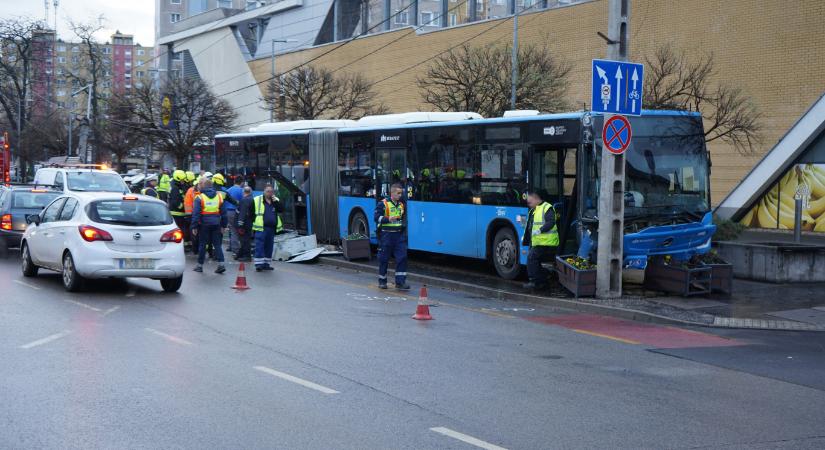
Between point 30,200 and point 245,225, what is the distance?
190 inches

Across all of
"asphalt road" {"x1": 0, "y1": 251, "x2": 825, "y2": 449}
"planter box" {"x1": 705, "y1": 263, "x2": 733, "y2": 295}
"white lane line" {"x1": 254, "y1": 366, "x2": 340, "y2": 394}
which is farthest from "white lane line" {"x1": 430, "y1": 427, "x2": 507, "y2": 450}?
"planter box" {"x1": 705, "y1": 263, "x2": 733, "y2": 295}

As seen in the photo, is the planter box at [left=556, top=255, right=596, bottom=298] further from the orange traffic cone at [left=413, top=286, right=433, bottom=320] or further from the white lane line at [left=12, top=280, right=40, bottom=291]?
the white lane line at [left=12, top=280, right=40, bottom=291]

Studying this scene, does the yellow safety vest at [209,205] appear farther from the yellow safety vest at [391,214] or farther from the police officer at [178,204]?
the police officer at [178,204]

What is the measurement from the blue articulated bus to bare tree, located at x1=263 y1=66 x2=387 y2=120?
1902 cm

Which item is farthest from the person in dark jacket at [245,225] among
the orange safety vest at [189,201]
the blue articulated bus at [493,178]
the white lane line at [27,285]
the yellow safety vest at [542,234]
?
the yellow safety vest at [542,234]

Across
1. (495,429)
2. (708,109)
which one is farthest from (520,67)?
(495,429)

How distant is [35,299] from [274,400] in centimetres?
737

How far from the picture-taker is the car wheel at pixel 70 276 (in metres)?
14.7

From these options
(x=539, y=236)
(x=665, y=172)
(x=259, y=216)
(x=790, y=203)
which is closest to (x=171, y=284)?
(x=259, y=216)

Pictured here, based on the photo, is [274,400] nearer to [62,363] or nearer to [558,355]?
[62,363]

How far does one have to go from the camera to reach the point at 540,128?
17422 mm

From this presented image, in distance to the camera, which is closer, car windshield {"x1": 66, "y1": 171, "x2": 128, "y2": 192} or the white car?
the white car

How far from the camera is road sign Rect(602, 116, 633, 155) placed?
49.7 feet

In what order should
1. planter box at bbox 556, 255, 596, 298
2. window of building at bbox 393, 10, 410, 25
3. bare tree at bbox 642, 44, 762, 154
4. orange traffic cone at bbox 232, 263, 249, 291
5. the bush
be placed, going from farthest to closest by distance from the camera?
window of building at bbox 393, 10, 410, 25, bare tree at bbox 642, 44, 762, 154, the bush, orange traffic cone at bbox 232, 263, 249, 291, planter box at bbox 556, 255, 596, 298
